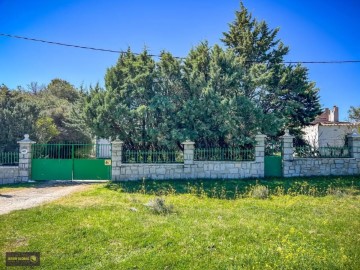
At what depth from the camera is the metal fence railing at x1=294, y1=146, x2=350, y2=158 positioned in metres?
12.9

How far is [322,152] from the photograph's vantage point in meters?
13.1

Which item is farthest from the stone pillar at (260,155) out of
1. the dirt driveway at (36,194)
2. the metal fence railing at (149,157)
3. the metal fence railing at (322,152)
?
the dirt driveway at (36,194)

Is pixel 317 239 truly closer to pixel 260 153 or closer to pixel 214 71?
pixel 260 153

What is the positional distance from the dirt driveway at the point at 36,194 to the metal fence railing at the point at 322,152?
34.7ft

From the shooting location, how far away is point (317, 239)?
516cm

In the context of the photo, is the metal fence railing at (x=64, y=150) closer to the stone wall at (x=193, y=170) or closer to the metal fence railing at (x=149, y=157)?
the metal fence railing at (x=149, y=157)

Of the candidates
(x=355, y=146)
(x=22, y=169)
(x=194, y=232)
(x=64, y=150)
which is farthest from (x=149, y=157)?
(x=355, y=146)

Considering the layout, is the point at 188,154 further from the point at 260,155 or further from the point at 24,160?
the point at 24,160

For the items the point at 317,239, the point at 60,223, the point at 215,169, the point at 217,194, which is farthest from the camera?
the point at 215,169

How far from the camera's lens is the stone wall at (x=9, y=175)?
12.2 meters

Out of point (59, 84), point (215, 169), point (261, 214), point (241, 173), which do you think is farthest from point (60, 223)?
point (59, 84)

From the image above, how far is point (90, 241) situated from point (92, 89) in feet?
36.2

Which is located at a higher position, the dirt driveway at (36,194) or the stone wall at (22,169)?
the stone wall at (22,169)

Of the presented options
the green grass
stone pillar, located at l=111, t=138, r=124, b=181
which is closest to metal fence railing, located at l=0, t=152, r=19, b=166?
the green grass
